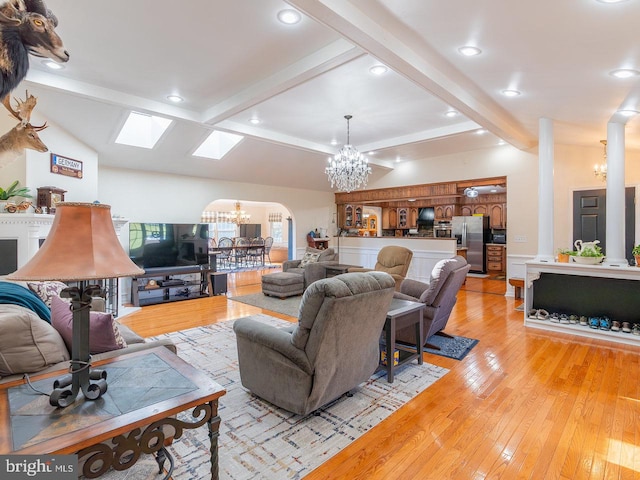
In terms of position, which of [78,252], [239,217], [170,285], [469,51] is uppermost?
[469,51]

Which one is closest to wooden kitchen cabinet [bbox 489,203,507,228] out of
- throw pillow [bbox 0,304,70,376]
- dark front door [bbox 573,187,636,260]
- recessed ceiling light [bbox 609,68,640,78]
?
dark front door [bbox 573,187,636,260]

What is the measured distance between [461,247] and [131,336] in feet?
28.2

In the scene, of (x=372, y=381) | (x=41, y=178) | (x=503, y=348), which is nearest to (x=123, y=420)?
(x=372, y=381)

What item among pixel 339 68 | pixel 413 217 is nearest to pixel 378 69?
pixel 339 68

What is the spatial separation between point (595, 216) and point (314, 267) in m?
5.17

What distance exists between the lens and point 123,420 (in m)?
1.20

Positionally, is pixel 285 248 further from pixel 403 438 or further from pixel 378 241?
pixel 403 438

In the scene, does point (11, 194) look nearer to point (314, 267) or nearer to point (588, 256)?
point (314, 267)

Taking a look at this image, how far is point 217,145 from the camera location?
6.76 metres

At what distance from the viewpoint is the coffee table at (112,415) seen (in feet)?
3.61

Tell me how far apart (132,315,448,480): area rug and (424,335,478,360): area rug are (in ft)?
1.50

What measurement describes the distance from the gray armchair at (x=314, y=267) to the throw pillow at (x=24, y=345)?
16.2 ft

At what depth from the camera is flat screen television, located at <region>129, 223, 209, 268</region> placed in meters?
6.21

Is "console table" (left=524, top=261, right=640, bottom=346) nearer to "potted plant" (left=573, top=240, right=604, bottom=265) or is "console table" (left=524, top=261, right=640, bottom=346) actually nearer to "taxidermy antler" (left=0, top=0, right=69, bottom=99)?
"potted plant" (left=573, top=240, right=604, bottom=265)
